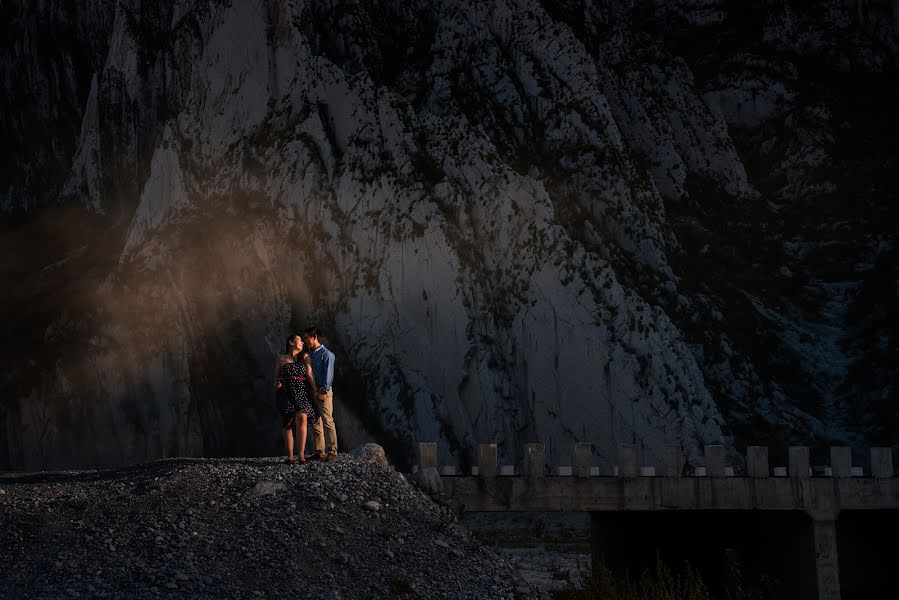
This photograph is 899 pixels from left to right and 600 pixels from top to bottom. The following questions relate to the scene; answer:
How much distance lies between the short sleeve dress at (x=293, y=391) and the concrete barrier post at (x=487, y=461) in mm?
4346

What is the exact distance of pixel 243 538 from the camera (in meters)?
15.5

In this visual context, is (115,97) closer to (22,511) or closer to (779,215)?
(779,215)

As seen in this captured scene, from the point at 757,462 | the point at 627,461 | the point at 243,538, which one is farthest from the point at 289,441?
the point at 757,462

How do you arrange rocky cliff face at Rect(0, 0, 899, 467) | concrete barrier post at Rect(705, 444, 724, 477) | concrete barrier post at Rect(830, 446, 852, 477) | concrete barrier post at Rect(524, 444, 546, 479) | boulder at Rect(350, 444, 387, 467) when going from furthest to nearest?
rocky cliff face at Rect(0, 0, 899, 467)
concrete barrier post at Rect(830, 446, 852, 477)
concrete barrier post at Rect(705, 444, 724, 477)
concrete barrier post at Rect(524, 444, 546, 479)
boulder at Rect(350, 444, 387, 467)

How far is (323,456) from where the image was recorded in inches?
749

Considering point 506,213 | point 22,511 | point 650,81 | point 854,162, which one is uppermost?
point 650,81

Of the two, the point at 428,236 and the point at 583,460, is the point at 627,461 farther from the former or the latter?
the point at 428,236

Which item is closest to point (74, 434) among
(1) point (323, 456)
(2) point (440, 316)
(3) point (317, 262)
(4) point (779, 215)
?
(3) point (317, 262)

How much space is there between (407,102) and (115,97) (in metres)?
14.0

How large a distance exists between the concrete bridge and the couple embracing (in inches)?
149

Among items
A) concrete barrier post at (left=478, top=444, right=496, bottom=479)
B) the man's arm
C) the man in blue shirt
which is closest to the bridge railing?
concrete barrier post at (left=478, top=444, right=496, bottom=479)

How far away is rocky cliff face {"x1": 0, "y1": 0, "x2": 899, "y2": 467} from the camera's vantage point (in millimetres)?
43625

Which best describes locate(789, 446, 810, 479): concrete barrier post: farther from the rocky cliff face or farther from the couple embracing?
the rocky cliff face

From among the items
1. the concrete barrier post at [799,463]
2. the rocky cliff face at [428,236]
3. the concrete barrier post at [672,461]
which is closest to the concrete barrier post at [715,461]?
the concrete barrier post at [672,461]
